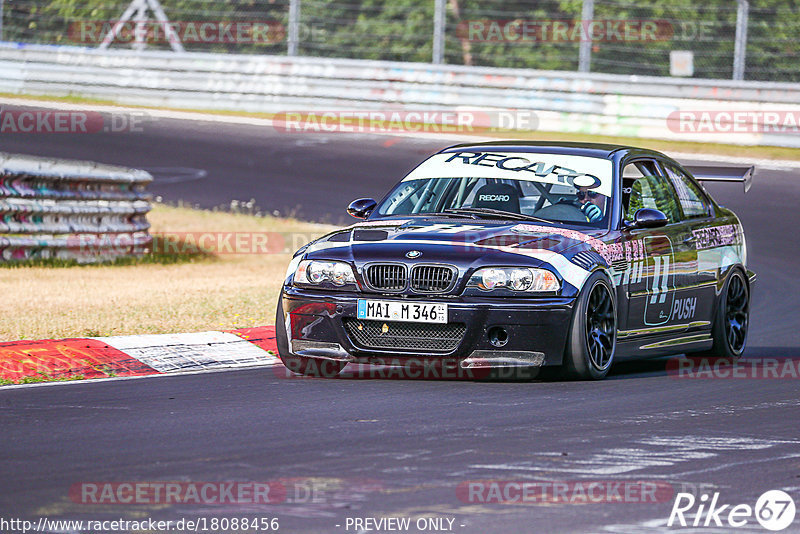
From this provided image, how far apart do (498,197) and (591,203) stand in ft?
2.01

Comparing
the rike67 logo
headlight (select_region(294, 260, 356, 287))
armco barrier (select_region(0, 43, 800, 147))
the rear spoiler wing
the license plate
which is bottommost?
the rike67 logo

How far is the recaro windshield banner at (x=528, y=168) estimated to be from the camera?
984 centimetres

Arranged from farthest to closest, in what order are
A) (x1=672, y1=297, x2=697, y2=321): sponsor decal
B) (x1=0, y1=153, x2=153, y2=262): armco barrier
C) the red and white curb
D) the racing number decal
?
(x1=0, y1=153, x2=153, y2=262): armco barrier, (x1=672, y1=297, x2=697, y2=321): sponsor decal, the racing number decal, the red and white curb

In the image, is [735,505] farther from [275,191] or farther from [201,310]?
[275,191]

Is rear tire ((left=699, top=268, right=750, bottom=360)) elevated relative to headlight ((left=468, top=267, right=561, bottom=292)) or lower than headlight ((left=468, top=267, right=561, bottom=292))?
lower

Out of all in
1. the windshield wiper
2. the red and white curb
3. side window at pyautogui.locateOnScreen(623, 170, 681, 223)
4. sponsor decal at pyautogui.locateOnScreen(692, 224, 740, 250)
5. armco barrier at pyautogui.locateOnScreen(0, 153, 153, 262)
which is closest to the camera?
the red and white curb

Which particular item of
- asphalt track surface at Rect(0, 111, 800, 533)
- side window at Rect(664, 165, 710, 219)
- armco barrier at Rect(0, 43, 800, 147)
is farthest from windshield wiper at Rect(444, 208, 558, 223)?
armco barrier at Rect(0, 43, 800, 147)

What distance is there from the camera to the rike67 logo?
17.7 ft

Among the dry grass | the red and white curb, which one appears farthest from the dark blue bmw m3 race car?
the dry grass

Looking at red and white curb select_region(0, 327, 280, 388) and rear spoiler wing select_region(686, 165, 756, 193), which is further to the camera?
rear spoiler wing select_region(686, 165, 756, 193)

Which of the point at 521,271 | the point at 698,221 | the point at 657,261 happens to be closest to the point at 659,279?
the point at 657,261

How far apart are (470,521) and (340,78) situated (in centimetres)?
2279

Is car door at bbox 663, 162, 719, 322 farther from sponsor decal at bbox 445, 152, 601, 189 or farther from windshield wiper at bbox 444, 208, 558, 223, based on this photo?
windshield wiper at bbox 444, 208, 558, 223

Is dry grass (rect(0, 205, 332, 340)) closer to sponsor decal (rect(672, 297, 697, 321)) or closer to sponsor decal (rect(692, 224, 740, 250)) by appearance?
sponsor decal (rect(672, 297, 697, 321))
